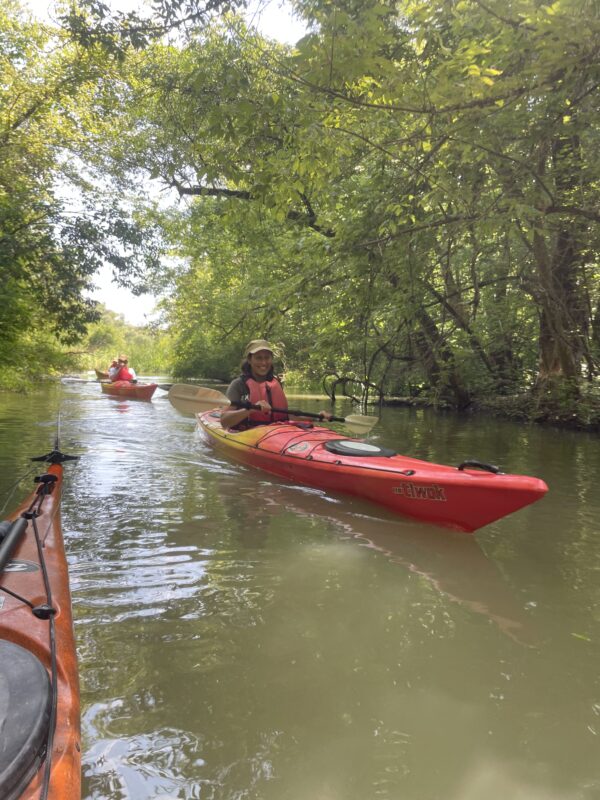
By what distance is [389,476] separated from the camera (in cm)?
401

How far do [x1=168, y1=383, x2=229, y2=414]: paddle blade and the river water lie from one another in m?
4.75

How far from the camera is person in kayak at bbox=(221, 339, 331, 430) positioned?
232 inches

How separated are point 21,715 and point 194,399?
860 centimetres

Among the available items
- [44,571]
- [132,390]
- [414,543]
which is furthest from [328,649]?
[132,390]

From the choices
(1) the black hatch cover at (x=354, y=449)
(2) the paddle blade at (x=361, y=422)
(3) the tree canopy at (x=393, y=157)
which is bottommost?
(1) the black hatch cover at (x=354, y=449)

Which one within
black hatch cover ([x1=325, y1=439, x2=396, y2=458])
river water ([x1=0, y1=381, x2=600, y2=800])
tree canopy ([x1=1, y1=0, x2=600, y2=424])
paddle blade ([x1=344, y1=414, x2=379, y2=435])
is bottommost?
river water ([x1=0, y1=381, x2=600, y2=800])

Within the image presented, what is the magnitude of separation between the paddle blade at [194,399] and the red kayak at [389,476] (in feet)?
11.4

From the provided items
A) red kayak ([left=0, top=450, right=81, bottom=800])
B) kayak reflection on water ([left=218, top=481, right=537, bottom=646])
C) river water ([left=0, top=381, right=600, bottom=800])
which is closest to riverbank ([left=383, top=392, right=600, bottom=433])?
river water ([left=0, top=381, right=600, bottom=800])

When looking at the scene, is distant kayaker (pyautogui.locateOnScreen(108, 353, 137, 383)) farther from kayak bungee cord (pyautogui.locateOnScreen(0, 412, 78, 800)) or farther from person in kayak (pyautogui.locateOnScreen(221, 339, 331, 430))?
kayak bungee cord (pyautogui.locateOnScreen(0, 412, 78, 800))

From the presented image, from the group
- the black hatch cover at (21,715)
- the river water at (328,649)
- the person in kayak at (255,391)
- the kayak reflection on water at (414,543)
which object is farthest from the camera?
the person in kayak at (255,391)

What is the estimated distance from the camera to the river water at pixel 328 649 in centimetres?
155

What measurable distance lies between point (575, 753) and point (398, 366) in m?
11.9

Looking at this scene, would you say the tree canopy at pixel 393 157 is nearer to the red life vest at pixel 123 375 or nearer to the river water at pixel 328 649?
the river water at pixel 328 649

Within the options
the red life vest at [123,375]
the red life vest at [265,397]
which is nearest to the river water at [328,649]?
the red life vest at [265,397]
